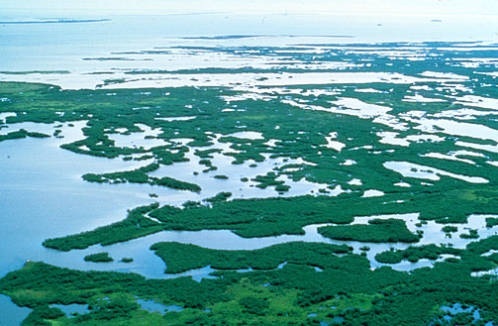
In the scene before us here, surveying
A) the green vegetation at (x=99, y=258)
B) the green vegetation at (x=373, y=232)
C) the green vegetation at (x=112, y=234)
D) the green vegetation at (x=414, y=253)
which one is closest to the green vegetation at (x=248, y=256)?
the green vegetation at (x=373, y=232)

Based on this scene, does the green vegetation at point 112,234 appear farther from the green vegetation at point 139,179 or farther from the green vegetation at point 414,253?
the green vegetation at point 414,253

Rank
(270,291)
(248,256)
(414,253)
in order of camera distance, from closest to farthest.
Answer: (270,291) < (248,256) < (414,253)

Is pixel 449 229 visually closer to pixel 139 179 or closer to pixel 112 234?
pixel 112 234

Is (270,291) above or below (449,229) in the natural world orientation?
below

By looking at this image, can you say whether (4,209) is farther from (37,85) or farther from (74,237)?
(37,85)

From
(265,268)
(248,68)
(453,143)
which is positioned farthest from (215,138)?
(248,68)

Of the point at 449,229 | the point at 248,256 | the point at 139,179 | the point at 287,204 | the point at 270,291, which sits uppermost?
the point at 139,179

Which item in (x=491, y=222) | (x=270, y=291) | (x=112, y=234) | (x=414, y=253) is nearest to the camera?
(x=270, y=291)

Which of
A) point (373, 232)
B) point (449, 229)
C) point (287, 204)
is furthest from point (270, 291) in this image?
point (449, 229)
